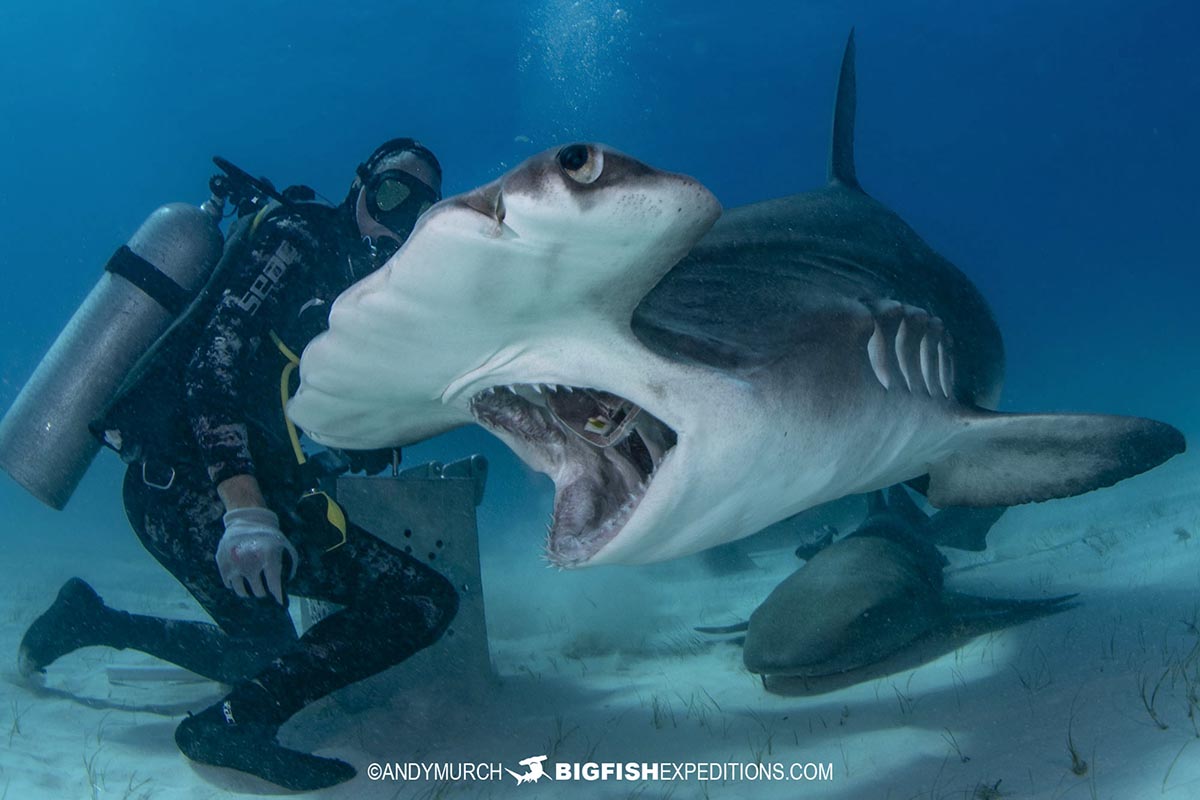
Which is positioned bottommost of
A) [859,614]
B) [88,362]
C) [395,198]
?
[859,614]

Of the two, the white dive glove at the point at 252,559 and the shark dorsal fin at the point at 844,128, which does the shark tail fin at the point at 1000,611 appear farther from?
the white dive glove at the point at 252,559

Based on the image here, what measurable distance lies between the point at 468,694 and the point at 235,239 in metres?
3.55

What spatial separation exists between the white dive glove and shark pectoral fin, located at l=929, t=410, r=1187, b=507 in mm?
3572

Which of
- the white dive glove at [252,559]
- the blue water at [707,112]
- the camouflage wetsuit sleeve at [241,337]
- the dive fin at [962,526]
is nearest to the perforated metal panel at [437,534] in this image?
the camouflage wetsuit sleeve at [241,337]

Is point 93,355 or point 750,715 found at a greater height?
point 93,355

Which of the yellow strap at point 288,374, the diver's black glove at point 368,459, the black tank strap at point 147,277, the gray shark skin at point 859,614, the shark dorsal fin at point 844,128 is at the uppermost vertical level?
the shark dorsal fin at point 844,128

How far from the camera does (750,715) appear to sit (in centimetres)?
455

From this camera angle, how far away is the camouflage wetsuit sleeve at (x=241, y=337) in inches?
138

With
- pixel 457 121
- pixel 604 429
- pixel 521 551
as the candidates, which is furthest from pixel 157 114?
pixel 604 429

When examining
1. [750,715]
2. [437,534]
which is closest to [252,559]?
[437,534]

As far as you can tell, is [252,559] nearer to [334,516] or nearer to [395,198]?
[334,516]

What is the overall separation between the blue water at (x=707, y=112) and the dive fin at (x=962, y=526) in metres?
21.1

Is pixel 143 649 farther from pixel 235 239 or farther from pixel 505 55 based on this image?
pixel 505 55

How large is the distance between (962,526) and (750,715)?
5578 millimetres
